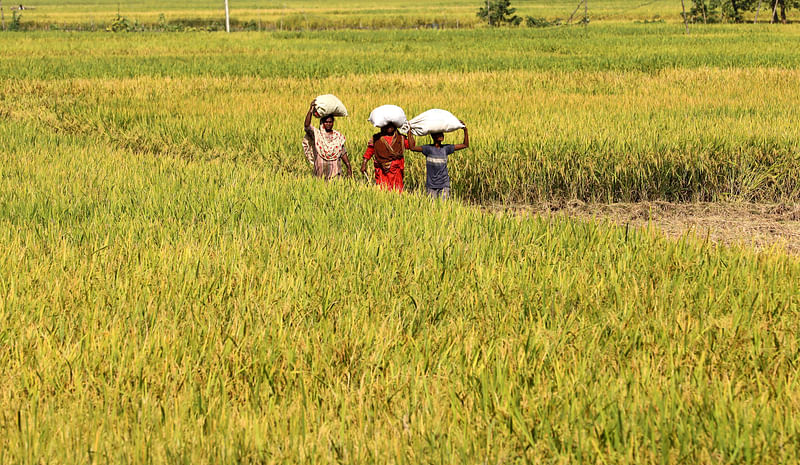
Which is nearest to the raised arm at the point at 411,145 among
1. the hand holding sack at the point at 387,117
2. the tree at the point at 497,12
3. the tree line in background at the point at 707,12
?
the hand holding sack at the point at 387,117

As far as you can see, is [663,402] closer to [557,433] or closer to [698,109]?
[557,433]

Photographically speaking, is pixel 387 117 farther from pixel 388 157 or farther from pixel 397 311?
pixel 397 311

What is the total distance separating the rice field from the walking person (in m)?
0.41

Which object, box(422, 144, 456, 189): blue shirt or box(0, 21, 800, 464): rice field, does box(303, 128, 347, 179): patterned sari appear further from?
box(422, 144, 456, 189): blue shirt

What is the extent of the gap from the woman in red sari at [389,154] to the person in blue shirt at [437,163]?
14cm

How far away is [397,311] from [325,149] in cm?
365

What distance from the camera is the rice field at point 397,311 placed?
2.38 metres

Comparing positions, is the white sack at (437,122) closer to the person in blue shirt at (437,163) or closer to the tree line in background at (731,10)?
the person in blue shirt at (437,163)

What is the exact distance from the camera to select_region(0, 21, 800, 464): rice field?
7.82 ft

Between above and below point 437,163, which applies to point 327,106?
above

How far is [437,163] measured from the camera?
644cm

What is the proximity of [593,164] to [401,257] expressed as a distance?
157 inches

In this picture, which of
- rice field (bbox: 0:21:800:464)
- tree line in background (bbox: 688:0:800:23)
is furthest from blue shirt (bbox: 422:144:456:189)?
tree line in background (bbox: 688:0:800:23)

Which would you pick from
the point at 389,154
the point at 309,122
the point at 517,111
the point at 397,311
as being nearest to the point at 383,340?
the point at 397,311
